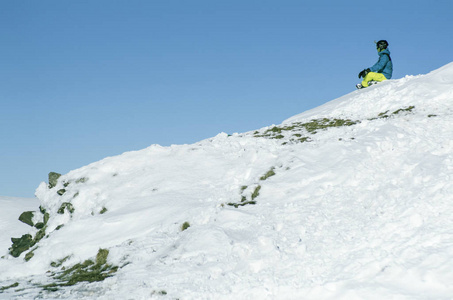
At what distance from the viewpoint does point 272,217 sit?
228 inches

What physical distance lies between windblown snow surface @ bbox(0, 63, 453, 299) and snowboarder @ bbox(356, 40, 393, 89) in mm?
6166

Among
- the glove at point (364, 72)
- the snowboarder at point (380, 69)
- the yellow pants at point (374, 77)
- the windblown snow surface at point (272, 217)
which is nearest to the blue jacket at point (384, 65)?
the snowboarder at point (380, 69)

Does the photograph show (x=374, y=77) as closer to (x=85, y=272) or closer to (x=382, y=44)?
(x=382, y=44)

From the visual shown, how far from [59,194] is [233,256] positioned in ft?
16.2

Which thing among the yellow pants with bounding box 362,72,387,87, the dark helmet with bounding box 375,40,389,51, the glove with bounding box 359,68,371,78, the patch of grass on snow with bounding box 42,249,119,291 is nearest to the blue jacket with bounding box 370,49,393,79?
the dark helmet with bounding box 375,40,389,51

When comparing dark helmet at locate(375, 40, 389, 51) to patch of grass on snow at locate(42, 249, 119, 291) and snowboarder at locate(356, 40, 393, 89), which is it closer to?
snowboarder at locate(356, 40, 393, 89)

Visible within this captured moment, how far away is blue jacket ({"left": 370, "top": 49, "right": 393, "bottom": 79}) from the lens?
16.7 meters

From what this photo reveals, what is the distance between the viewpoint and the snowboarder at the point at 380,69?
633 inches

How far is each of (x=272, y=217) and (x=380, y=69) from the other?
13094mm

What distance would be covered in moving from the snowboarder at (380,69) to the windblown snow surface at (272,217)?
20.2 feet

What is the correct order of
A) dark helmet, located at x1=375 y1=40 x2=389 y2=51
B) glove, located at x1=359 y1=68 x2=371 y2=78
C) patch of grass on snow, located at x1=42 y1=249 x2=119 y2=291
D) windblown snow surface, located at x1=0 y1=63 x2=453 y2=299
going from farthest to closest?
dark helmet, located at x1=375 y1=40 x2=389 y2=51
glove, located at x1=359 y1=68 x2=371 y2=78
patch of grass on snow, located at x1=42 y1=249 x2=119 y2=291
windblown snow surface, located at x1=0 y1=63 x2=453 y2=299

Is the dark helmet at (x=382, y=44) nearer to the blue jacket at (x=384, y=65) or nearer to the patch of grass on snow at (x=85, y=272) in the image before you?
the blue jacket at (x=384, y=65)

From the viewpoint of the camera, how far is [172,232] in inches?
241

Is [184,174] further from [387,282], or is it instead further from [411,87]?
[411,87]
